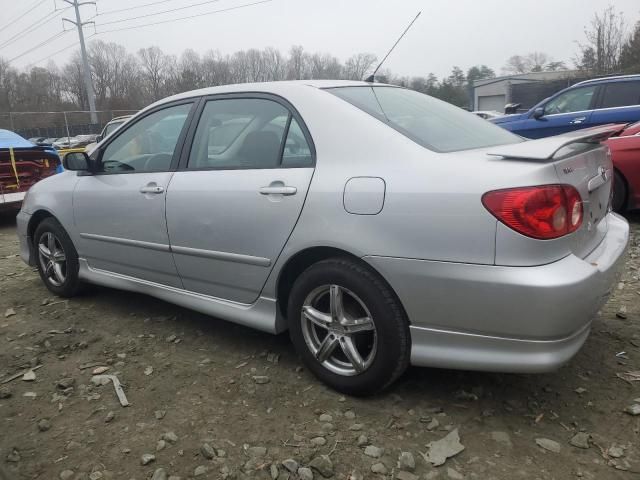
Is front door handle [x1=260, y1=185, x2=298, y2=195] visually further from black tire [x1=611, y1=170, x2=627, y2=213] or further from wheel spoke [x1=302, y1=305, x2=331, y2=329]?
black tire [x1=611, y1=170, x2=627, y2=213]

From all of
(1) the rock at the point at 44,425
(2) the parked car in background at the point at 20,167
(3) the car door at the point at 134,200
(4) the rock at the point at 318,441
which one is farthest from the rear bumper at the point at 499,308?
(2) the parked car in background at the point at 20,167

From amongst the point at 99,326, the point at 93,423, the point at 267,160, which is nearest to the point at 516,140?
the point at 267,160

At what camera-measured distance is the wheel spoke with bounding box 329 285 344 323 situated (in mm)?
2505

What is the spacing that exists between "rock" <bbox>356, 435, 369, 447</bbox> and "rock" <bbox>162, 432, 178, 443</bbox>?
2.68 feet

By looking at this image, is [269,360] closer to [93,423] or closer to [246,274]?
[246,274]

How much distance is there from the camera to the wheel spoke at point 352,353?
2.51 m

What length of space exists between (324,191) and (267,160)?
1.59ft

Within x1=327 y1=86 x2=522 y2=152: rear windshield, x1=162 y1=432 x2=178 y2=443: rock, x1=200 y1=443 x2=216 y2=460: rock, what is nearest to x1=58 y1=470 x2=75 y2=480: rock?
x1=162 y1=432 x2=178 y2=443: rock

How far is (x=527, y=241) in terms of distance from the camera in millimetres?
2020

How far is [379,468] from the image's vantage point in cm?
211

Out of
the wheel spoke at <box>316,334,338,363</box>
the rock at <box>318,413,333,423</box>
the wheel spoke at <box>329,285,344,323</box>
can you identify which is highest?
the wheel spoke at <box>329,285,344,323</box>

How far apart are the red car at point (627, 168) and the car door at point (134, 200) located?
14.4 feet

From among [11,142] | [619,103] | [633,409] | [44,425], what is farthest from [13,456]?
[619,103]

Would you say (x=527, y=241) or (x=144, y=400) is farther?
(x=144, y=400)
